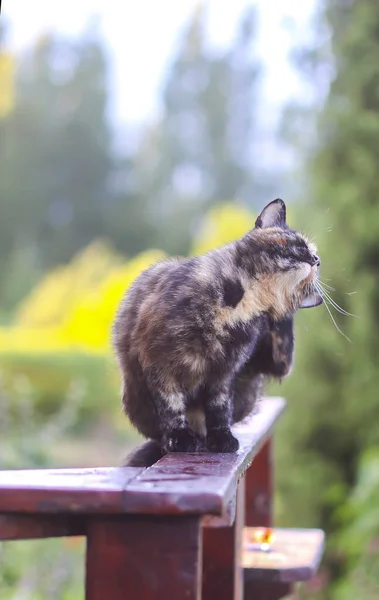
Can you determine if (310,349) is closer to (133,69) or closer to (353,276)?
(353,276)

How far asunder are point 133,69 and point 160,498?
986 cm

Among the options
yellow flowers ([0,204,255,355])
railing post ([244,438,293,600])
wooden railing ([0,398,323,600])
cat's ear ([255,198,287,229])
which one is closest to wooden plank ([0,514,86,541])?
wooden railing ([0,398,323,600])

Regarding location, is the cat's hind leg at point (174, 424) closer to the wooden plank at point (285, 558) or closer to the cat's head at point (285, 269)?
the cat's head at point (285, 269)

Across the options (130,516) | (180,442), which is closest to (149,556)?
(130,516)

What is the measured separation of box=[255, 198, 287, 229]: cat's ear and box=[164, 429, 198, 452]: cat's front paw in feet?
1.04

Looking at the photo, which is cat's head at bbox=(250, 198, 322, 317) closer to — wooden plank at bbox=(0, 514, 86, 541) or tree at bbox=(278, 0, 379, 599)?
wooden plank at bbox=(0, 514, 86, 541)

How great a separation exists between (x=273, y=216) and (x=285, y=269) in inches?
4.8

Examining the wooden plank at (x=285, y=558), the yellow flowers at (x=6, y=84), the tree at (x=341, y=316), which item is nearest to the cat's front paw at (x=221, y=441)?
the wooden plank at (x=285, y=558)

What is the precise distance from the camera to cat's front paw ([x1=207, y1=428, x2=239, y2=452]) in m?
0.94

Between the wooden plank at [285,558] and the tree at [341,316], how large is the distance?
6.08ft

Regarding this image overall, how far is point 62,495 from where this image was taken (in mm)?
665

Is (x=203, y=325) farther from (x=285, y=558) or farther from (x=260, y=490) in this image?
(x=260, y=490)

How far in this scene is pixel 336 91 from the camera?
373 cm

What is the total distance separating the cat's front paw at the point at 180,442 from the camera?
918 mm
